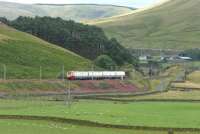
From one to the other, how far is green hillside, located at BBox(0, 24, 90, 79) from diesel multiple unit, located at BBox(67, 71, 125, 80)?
23.9 ft

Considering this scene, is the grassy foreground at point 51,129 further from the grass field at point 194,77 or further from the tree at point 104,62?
the tree at point 104,62

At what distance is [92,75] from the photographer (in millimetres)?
139375

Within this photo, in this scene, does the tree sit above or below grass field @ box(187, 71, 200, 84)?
above

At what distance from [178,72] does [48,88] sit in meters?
85.5

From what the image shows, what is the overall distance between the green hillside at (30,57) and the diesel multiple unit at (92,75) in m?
7.28

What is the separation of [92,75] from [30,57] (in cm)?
2523

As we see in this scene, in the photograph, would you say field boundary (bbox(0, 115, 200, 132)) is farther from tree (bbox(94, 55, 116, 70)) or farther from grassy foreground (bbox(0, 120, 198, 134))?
tree (bbox(94, 55, 116, 70))

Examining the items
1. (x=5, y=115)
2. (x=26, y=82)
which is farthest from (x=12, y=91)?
(x=5, y=115)

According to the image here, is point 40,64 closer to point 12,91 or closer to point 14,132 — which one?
point 12,91

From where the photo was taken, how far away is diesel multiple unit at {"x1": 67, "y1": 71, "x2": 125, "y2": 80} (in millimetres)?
131150

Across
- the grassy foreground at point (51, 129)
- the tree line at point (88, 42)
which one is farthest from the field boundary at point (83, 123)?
the tree line at point (88, 42)

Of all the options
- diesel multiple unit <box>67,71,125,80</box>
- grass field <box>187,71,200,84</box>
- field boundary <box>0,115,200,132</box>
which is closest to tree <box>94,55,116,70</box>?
grass field <box>187,71,200,84</box>

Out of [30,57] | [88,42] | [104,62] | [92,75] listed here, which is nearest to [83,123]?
[92,75]

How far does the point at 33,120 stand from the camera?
1839 inches
